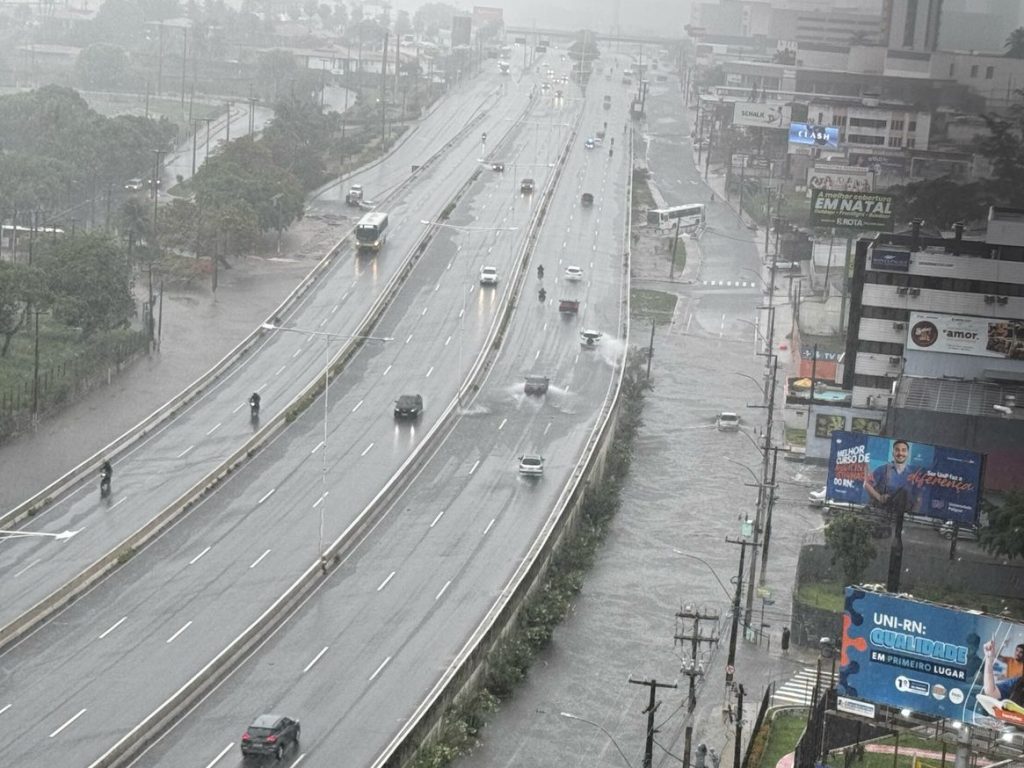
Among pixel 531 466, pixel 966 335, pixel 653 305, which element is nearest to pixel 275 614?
pixel 531 466

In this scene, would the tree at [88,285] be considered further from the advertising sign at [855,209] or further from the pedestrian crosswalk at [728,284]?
the pedestrian crosswalk at [728,284]

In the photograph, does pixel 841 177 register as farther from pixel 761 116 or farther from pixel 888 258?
pixel 888 258

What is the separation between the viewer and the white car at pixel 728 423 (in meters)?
70.0

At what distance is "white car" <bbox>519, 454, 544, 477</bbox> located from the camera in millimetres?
58219

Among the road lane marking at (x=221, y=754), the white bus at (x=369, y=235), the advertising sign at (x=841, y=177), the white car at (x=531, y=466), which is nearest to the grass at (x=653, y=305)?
the white bus at (x=369, y=235)

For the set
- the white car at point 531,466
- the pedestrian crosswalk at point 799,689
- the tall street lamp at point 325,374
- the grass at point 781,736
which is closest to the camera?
the grass at point 781,736

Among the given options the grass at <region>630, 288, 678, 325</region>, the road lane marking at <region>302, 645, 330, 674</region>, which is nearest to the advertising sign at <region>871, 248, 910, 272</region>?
the grass at <region>630, 288, 678, 325</region>

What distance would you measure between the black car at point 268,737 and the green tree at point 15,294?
31.3 m

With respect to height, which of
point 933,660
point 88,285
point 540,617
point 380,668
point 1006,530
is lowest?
point 540,617

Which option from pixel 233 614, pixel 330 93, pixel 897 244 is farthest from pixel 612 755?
pixel 330 93

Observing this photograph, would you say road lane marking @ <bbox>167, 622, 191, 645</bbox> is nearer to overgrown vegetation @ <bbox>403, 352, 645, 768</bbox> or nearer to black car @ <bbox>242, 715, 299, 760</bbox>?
black car @ <bbox>242, 715, 299, 760</bbox>

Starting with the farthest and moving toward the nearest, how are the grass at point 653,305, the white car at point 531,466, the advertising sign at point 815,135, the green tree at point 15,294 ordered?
the advertising sign at point 815,135 → the grass at point 653,305 → the green tree at point 15,294 → the white car at point 531,466

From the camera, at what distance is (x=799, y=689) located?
44.9 m

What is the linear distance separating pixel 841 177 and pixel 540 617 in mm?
67134
